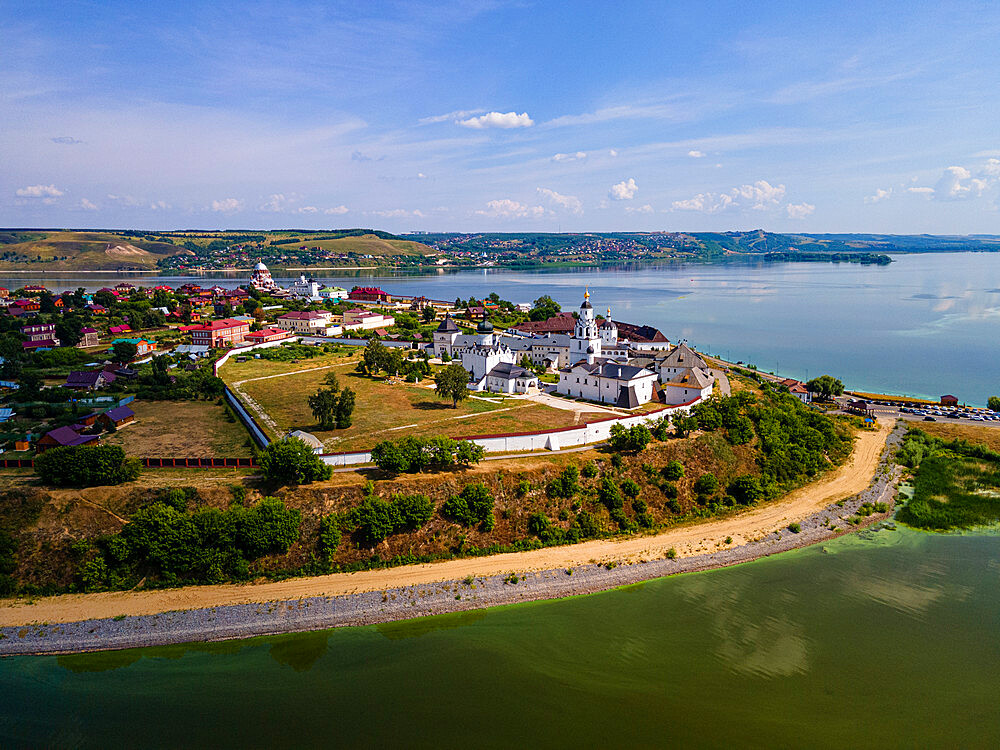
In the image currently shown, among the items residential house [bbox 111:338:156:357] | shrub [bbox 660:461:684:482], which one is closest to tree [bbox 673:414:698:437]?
shrub [bbox 660:461:684:482]

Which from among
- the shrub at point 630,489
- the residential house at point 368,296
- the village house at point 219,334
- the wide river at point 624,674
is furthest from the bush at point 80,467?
the residential house at point 368,296

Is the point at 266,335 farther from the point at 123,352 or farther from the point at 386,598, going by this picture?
the point at 386,598

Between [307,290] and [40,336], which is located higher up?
[307,290]

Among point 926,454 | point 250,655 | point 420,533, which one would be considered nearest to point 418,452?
point 420,533

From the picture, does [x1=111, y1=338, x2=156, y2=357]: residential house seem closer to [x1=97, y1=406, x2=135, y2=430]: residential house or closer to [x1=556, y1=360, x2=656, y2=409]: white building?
[x1=97, y1=406, x2=135, y2=430]: residential house

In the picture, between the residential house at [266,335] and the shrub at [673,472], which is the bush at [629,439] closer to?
the shrub at [673,472]

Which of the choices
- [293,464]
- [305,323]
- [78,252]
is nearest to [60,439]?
[293,464]
